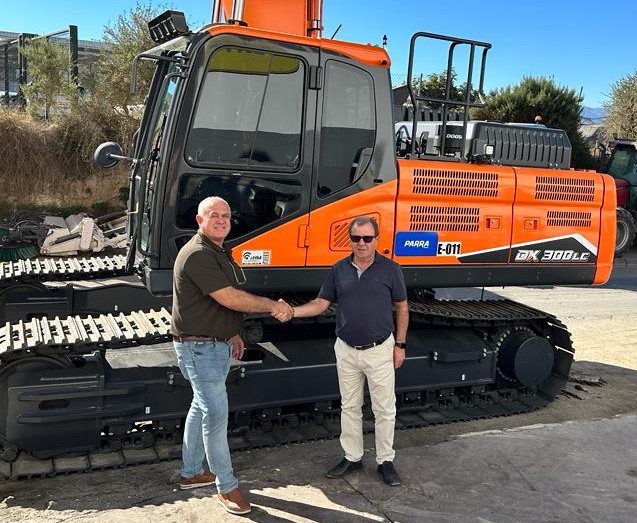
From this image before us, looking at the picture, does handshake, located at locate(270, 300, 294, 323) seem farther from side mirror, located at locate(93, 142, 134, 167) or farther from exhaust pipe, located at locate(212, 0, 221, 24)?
exhaust pipe, located at locate(212, 0, 221, 24)

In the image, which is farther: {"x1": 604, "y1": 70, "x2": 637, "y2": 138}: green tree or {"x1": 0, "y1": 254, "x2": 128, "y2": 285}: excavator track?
{"x1": 604, "y1": 70, "x2": 637, "y2": 138}: green tree

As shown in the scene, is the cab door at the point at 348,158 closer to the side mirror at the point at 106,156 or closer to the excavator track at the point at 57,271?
the side mirror at the point at 106,156

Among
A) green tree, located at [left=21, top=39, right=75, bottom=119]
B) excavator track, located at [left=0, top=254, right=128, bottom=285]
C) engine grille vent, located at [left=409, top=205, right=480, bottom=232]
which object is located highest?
green tree, located at [left=21, top=39, right=75, bottom=119]

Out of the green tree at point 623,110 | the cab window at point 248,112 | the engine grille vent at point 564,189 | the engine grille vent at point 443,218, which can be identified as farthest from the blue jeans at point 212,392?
the green tree at point 623,110

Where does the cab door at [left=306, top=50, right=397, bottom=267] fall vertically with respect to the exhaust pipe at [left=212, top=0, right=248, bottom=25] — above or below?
below

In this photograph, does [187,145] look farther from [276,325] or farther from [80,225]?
[80,225]

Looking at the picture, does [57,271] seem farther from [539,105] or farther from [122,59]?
[539,105]

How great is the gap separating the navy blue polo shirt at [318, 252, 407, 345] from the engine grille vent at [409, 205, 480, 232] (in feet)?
2.71

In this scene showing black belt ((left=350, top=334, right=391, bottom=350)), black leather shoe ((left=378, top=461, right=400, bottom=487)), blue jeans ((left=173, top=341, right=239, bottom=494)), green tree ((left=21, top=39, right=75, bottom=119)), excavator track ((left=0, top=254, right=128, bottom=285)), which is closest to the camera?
blue jeans ((left=173, top=341, right=239, bottom=494))

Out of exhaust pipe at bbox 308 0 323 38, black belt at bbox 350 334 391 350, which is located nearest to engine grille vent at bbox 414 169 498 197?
black belt at bbox 350 334 391 350

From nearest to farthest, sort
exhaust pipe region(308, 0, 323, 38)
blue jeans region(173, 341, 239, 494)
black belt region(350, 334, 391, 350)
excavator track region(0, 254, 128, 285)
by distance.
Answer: blue jeans region(173, 341, 239, 494) < black belt region(350, 334, 391, 350) < exhaust pipe region(308, 0, 323, 38) < excavator track region(0, 254, 128, 285)

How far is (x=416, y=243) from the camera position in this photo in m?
4.97

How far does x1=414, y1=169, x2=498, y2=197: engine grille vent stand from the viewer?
4945 millimetres

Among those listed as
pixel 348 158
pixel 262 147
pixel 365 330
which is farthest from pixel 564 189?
pixel 262 147
